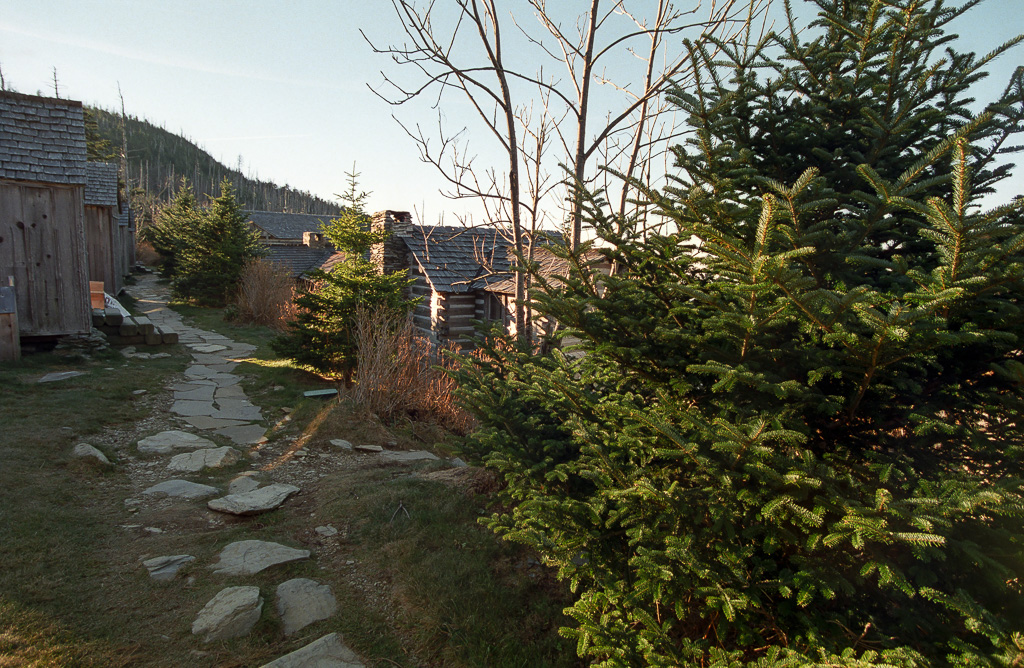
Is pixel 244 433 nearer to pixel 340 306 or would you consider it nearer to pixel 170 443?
pixel 170 443

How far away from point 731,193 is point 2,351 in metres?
10.5

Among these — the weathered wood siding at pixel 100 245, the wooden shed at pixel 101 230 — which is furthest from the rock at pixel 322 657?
the weathered wood siding at pixel 100 245

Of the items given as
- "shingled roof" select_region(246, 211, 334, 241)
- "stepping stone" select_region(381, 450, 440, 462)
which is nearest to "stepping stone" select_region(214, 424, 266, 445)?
"stepping stone" select_region(381, 450, 440, 462)

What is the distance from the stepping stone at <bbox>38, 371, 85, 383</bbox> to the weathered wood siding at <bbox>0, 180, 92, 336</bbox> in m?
1.72

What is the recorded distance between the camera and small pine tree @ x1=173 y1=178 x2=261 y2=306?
59.8 ft

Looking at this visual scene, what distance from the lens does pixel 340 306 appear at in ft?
31.0

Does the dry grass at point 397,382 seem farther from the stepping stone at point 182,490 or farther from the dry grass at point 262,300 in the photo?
the dry grass at point 262,300

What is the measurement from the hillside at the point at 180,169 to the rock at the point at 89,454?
74.8 m

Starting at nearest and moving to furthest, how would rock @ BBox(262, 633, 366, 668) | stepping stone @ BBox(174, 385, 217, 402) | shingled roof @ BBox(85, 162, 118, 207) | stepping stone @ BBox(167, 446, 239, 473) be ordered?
rock @ BBox(262, 633, 366, 668)
stepping stone @ BBox(167, 446, 239, 473)
stepping stone @ BBox(174, 385, 217, 402)
shingled roof @ BBox(85, 162, 118, 207)

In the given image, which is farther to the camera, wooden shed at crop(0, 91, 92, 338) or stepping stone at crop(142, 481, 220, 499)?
wooden shed at crop(0, 91, 92, 338)

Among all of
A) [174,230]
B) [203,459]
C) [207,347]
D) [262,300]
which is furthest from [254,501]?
[174,230]

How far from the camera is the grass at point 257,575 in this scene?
9.73ft

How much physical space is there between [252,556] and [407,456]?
99.1 inches

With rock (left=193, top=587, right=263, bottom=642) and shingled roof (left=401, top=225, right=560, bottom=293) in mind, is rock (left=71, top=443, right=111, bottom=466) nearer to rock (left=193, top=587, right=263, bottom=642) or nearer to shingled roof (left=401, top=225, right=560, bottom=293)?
rock (left=193, top=587, right=263, bottom=642)
